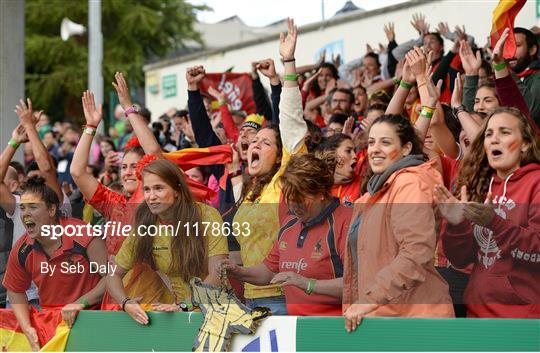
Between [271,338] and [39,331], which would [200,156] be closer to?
[39,331]

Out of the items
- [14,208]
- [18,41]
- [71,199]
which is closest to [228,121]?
[71,199]

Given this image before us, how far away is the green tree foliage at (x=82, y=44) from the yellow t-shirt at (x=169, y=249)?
29288 mm

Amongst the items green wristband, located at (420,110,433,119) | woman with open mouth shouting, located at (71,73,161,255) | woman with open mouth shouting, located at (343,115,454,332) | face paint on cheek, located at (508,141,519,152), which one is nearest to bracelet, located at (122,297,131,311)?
woman with open mouth shouting, located at (71,73,161,255)

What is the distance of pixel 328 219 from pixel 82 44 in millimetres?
33275

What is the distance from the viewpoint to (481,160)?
5691 mm

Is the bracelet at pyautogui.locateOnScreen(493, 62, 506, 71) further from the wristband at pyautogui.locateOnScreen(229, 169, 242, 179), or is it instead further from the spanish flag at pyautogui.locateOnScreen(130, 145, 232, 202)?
the wristband at pyautogui.locateOnScreen(229, 169, 242, 179)

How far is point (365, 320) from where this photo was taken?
5.38 metres

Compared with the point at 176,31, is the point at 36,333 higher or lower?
lower

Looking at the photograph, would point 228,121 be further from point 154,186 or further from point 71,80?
point 71,80

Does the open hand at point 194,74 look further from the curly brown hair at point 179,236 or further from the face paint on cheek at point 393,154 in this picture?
the face paint on cheek at point 393,154

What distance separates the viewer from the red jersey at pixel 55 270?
6.38 meters

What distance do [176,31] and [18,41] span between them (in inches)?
1068

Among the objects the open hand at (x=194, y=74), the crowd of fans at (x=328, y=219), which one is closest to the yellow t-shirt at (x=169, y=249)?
the crowd of fans at (x=328, y=219)

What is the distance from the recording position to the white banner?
5699 mm
